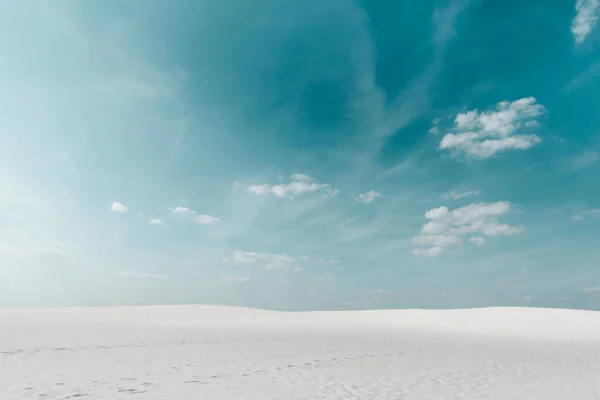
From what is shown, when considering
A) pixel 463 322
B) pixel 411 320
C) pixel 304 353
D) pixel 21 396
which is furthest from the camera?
pixel 411 320

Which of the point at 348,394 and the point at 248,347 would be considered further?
the point at 248,347

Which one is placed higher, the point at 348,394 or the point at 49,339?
the point at 49,339

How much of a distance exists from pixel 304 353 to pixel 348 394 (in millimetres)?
7642

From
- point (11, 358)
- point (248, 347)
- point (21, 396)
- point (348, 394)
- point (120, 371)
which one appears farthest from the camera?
point (248, 347)

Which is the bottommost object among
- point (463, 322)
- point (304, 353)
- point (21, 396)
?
point (21, 396)

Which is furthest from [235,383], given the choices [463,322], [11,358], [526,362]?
[463,322]

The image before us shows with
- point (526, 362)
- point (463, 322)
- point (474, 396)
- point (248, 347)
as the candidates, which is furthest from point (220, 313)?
point (474, 396)

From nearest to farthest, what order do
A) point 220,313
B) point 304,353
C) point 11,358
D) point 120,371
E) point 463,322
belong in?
1. point 120,371
2. point 11,358
3. point 304,353
4. point 463,322
5. point 220,313

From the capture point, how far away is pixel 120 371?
1195 cm

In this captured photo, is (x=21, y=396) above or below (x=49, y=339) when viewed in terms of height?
below

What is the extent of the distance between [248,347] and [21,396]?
1120 centimetres

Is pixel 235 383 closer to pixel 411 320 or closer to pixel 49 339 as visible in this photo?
pixel 49 339

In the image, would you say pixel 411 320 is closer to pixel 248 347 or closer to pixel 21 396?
pixel 248 347

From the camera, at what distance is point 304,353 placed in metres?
16.6
